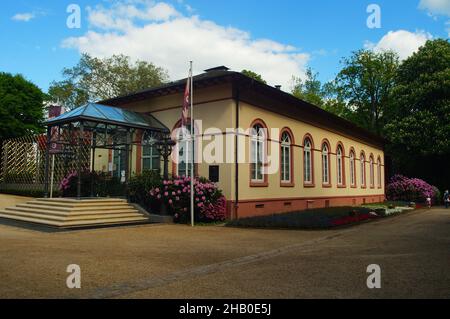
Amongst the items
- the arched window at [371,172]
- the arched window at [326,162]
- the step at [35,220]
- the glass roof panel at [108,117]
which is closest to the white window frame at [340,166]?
the arched window at [326,162]

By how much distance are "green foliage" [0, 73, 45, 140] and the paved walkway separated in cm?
2510

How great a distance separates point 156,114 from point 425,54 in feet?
92.2

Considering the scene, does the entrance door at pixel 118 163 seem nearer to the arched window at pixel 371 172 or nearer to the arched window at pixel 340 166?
the arched window at pixel 340 166

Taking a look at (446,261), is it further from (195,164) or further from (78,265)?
(195,164)

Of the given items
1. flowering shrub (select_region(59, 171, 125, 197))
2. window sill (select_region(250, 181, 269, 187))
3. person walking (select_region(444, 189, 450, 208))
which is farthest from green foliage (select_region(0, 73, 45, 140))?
person walking (select_region(444, 189, 450, 208))

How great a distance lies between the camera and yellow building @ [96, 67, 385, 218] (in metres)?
16.2

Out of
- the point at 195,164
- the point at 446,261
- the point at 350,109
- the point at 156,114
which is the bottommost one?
the point at 446,261

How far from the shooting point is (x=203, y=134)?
55.8 feet

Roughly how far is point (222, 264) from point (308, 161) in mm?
15757

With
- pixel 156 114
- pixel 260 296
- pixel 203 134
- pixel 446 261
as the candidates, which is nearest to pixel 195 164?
pixel 203 134

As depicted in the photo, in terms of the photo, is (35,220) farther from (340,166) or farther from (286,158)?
(340,166)

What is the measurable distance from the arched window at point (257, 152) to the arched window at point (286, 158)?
1864mm

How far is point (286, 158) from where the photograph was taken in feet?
65.0

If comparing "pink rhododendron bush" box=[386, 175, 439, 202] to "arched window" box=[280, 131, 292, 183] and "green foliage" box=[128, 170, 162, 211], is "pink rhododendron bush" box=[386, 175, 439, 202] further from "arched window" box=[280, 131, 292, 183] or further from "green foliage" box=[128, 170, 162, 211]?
"green foliage" box=[128, 170, 162, 211]
